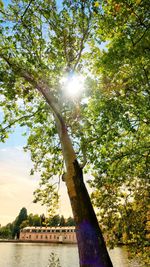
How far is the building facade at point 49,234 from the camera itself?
164m

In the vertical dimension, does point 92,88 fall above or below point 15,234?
below

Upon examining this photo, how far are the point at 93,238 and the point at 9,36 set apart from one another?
9.76m

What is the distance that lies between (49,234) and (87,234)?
175 meters

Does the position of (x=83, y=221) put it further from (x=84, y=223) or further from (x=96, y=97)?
(x=96, y=97)

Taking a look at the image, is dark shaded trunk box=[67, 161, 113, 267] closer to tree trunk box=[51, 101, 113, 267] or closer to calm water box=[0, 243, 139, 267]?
tree trunk box=[51, 101, 113, 267]

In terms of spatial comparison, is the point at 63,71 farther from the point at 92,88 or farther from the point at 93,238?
the point at 93,238

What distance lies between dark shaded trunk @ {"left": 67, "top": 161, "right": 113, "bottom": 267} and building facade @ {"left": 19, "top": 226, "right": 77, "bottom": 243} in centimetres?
16582

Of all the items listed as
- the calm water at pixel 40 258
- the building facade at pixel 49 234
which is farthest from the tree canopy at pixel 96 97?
the building facade at pixel 49 234

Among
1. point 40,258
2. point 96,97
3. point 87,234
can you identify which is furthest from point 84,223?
point 40,258

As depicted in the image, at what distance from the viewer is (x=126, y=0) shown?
27.1ft

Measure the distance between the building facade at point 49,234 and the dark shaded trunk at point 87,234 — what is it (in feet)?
544

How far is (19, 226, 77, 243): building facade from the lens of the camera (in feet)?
538

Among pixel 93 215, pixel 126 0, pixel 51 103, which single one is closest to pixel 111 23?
pixel 126 0

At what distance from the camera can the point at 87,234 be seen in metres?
7.63
